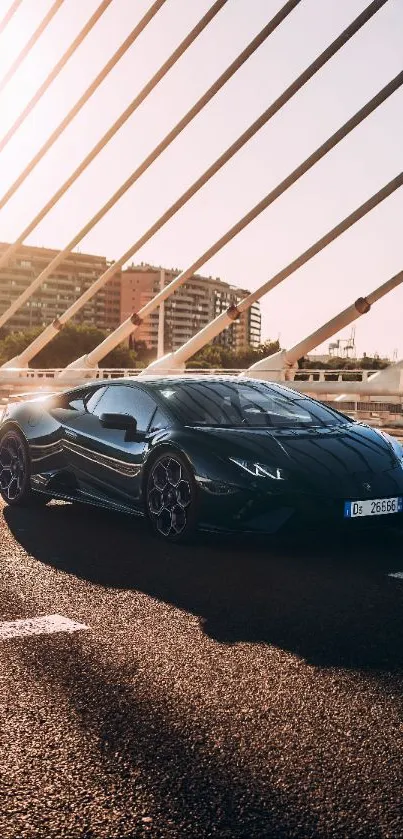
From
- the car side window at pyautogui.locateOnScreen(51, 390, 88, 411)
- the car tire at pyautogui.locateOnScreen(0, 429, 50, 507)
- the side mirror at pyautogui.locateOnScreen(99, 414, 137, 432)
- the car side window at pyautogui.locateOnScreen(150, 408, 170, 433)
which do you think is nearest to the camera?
the car side window at pyautogui.locateOnScreen(150, 408, 170, 433)

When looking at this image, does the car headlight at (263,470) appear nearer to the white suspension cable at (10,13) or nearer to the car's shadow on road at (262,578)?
the car's shadow on road at (262,578)

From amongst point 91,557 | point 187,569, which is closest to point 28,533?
point 91,557

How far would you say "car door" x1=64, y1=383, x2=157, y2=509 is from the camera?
7.22m

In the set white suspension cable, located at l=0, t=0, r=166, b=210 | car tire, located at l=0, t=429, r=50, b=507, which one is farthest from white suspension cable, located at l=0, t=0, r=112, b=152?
car tire, located at l=0, t=429, r=50, b=507

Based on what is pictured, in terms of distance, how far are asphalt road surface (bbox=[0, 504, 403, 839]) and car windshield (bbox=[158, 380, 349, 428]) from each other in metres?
1.19

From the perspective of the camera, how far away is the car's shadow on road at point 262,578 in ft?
14.7

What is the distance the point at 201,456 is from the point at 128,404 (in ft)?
4.04

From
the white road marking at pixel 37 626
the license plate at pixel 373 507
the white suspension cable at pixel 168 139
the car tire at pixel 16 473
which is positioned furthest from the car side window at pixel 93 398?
the white suspension cable at pixel 168 139

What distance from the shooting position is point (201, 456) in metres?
6.64

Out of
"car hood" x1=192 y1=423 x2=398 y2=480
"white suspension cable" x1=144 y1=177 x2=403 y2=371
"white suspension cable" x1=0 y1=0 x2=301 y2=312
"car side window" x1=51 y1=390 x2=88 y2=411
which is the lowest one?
"car hood" x1=192 y1=423 x2=398 y2=480

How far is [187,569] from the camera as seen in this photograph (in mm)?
5984

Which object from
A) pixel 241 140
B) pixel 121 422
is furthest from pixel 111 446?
pixel 241 140

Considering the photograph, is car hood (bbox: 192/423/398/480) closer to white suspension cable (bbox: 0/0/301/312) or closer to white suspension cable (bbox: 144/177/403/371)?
white suspension cable (bbox: 144/177/403/371)

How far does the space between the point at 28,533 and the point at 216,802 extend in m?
4.64
